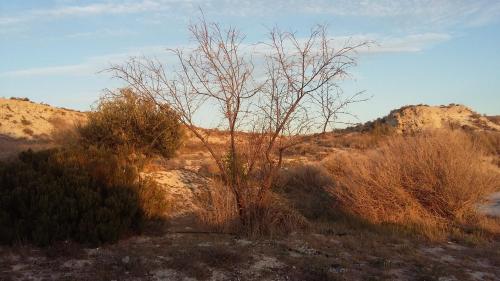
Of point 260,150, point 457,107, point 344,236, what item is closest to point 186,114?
point 260,150

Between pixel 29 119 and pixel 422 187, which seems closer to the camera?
pixel 422 187

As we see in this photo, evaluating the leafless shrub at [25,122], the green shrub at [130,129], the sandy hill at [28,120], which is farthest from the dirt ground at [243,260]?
the leafless shrub at [25,122]

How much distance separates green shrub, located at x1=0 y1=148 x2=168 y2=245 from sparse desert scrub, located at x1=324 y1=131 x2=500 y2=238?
14.8 ft

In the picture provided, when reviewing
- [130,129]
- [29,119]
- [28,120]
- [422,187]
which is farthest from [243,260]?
[29,119]

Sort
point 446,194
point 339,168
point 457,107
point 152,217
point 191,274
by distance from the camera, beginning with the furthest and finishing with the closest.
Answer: point 457,107 < point 339,168 < point 446,194 < point 152,217 < point 191,274

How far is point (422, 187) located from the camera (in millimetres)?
11398

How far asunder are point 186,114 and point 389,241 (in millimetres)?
4145

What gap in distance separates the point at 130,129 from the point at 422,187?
7.70 meters

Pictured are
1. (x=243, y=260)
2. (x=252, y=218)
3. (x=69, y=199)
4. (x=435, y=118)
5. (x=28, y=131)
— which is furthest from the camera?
(x=28, y=131)

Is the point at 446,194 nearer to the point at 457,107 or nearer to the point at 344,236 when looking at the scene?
the point at 344,236

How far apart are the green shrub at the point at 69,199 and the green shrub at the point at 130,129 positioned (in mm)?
4399

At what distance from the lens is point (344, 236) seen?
9250mm

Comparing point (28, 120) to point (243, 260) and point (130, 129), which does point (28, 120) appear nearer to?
point (130, 129)

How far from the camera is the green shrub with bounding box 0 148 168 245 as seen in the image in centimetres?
736
